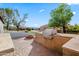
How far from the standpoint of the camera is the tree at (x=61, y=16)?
6.77ft

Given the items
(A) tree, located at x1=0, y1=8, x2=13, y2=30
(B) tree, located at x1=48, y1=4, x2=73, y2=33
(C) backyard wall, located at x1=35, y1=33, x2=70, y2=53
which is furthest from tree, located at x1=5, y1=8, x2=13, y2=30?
(B) tree, located at x1=48, y1=4, x2=73, y2=33

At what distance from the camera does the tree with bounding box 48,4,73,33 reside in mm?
2062

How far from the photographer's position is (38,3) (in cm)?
209

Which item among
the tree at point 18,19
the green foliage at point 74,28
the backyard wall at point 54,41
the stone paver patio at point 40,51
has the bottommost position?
the stone paver patio at point 40,51

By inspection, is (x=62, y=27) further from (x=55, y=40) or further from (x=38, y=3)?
(x=38, y=3)

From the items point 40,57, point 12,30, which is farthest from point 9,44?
point 40,57

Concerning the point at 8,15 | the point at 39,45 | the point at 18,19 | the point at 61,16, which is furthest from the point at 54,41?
the point at 8,15

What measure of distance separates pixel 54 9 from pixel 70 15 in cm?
20

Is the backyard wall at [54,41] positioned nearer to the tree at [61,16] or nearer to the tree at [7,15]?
the tree at [61,16]

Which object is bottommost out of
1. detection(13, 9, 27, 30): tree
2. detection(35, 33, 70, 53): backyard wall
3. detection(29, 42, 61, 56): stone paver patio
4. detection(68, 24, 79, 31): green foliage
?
detection(29, 42, 61, 56): stone paver patio

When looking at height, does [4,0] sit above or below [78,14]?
above

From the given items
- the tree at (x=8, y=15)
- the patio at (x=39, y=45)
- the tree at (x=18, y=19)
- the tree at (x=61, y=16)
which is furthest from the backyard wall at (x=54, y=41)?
the tree at (x=8, y=15)

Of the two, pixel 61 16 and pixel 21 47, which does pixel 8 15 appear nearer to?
pixel 21 47

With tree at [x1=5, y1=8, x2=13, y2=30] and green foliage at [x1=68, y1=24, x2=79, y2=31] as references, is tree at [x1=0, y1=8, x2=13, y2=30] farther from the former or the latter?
green foliage at [x1=68, y1=24, x2=79, y2=31]
